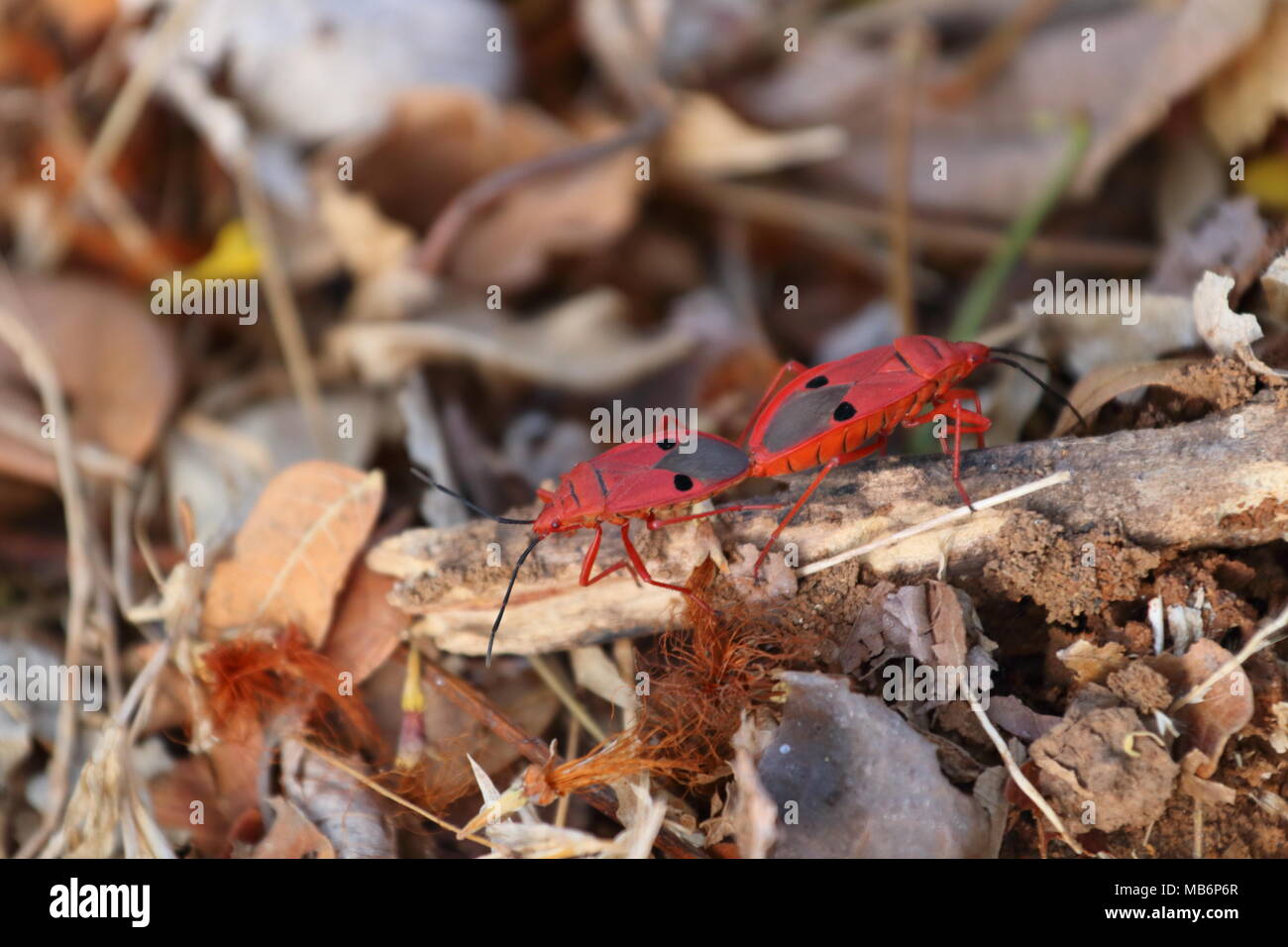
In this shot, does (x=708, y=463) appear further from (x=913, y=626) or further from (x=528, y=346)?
(x=528, y=346)

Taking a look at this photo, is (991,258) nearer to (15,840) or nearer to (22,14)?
(15,840)

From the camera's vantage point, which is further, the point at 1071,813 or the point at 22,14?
the point at 22,14

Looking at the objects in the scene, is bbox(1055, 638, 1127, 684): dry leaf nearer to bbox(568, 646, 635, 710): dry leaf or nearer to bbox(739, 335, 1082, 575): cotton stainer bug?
bbox(739, 335, 1082, 575): cotton stainer bug

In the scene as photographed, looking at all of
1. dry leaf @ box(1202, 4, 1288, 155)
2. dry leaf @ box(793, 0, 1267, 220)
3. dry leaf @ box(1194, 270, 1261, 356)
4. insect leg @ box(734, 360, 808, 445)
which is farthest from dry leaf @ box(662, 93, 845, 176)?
dry leaf @ box(1194, 270, 1261, 356)

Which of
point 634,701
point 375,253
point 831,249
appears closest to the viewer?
point 634,701

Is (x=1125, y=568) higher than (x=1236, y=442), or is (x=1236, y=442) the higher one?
(x=1236, y=442)

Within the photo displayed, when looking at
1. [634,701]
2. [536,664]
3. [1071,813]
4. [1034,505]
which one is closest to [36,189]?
[536,664]

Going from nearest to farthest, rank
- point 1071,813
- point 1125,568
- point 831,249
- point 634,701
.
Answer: point 1071,813 < point 1125,568 < point 634,701 < point 831,249
